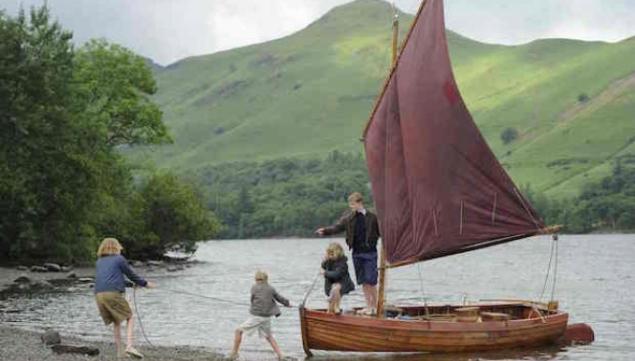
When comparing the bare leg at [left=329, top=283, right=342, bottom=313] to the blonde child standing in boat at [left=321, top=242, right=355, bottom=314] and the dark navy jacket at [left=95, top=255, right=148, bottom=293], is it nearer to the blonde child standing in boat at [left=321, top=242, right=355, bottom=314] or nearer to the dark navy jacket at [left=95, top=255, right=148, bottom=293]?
the blonde child standing in boat at [left=321, top=242, right=355, bottom=314]

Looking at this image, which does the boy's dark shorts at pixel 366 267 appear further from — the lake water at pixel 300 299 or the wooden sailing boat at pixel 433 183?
the lake water at pixel 300 299

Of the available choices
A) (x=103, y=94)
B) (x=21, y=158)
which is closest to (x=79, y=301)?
(x=21, y=158)

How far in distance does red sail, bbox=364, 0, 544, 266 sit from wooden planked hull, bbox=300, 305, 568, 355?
1984 millimetres

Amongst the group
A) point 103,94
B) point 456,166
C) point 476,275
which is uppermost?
point 103,94

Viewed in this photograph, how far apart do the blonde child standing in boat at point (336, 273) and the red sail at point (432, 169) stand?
2.26 metres

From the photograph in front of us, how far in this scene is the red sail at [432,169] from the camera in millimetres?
28000

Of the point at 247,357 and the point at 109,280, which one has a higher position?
the point at 109,280

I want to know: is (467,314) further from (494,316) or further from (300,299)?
(300,299)

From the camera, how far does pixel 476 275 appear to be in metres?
81.9

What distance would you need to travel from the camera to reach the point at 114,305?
22688 millimetres

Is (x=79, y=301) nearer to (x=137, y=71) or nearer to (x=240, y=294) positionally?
(x=240, y=294)

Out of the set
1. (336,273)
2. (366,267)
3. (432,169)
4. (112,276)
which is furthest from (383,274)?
(112,276)

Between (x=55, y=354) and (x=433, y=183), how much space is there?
1148cm

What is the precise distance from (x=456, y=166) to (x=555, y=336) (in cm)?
677
